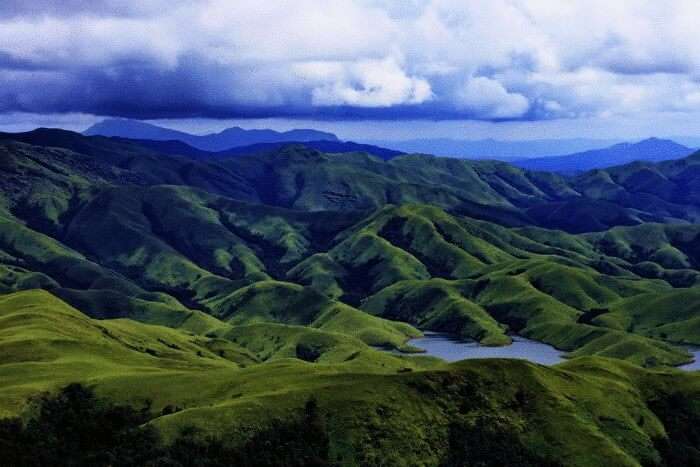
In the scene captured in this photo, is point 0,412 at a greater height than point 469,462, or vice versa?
point 0,412

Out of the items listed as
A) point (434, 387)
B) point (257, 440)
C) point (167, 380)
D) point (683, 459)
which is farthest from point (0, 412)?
point (683, 459)

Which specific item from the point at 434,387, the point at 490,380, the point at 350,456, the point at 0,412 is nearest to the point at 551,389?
the point at 490,380

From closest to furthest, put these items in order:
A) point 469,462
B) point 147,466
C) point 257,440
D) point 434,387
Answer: point 147,466, point 257,440, point 469,462, point 434,387

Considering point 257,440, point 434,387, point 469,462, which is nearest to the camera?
point 257,440

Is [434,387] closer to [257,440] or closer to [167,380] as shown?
[257,440]

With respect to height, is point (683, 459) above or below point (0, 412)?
below

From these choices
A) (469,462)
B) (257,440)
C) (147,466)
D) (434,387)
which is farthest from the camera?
(434,387)

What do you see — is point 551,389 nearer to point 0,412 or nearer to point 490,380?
point 490,380

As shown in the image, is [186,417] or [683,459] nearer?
[186,417]

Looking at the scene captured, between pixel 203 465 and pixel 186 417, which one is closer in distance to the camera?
pixel 203 465
